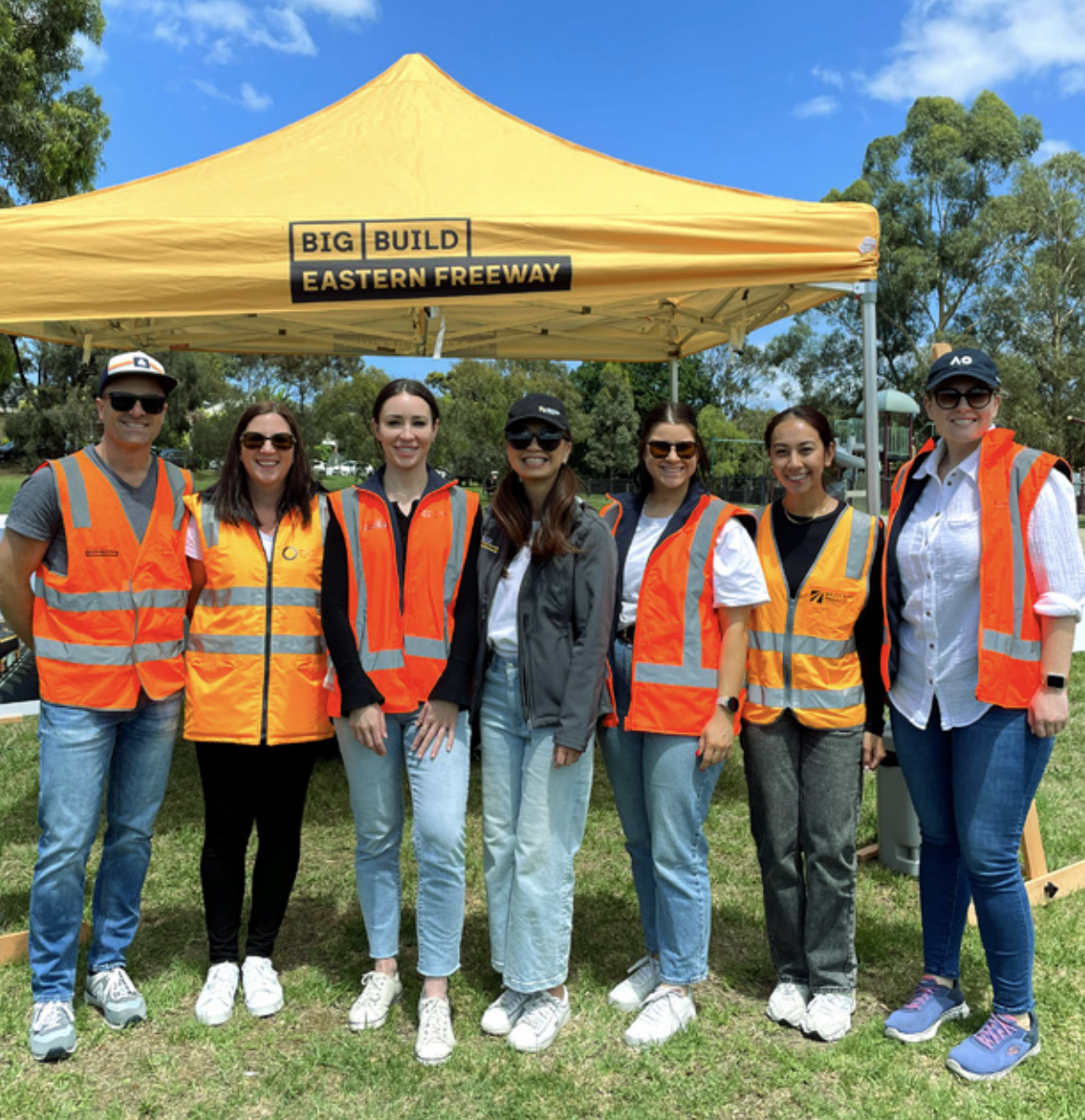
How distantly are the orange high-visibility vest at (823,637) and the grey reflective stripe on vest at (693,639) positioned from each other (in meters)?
0.23

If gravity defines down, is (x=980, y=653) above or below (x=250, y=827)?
above

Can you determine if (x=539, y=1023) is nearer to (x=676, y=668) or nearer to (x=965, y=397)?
(x=676, y=668)

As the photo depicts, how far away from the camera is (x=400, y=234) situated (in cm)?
394

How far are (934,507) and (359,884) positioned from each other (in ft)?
6.97

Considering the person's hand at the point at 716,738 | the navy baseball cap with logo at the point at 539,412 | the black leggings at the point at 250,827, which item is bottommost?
the black leggings at the point at 250,827

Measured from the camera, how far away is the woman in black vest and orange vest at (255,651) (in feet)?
9.15

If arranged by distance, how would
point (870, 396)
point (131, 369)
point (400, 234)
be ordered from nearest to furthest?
point (131, 369)
point (400, 234)
point (870, 396)

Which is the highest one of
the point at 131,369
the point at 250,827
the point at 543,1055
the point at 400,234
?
the point at 400,234

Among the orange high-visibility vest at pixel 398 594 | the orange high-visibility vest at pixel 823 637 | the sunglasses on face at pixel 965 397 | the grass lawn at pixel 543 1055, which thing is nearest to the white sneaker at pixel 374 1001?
the grass lawn at pixel 543 1055

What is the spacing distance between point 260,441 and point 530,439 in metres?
0.85

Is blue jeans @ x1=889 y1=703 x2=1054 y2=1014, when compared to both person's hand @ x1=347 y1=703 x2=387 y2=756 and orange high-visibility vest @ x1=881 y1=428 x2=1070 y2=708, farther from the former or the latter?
person's hand @ x1=347 y1=703 x2=387 y2=756

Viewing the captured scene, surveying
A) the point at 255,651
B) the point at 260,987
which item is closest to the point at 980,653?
the point at 255,651

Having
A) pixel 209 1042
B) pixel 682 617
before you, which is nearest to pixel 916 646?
pixel 682 617

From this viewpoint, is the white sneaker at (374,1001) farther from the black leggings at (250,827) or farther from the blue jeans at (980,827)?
the blue jeans at (980,827)
